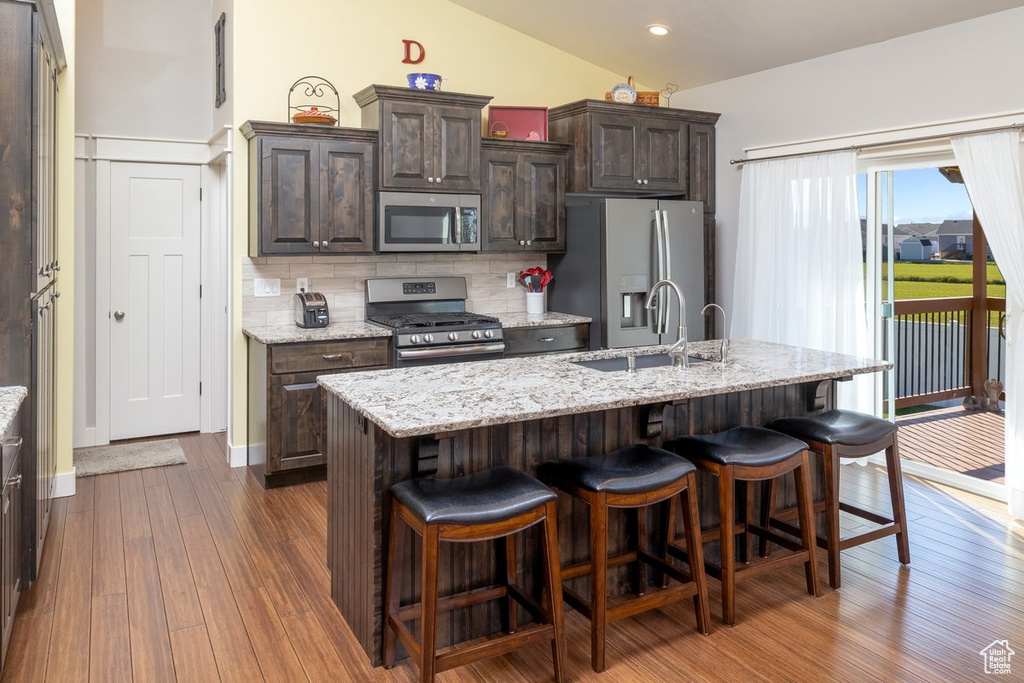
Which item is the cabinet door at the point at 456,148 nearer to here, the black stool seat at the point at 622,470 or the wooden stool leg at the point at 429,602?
the black stool seat at the point at 622,470

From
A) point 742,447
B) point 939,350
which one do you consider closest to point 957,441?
point 939,350

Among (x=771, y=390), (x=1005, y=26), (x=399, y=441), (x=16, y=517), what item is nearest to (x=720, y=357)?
(x=771, y=390)

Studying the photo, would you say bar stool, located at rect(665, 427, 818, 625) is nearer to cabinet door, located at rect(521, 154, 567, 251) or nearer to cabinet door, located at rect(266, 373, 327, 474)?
cabinet door, located at rect(266, 373, 327, 474)

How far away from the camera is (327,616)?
2871 millimetres

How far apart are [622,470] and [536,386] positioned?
42 centimetres

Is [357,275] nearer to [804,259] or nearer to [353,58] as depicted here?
[353,58]

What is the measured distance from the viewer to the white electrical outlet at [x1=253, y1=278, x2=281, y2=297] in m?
4.81

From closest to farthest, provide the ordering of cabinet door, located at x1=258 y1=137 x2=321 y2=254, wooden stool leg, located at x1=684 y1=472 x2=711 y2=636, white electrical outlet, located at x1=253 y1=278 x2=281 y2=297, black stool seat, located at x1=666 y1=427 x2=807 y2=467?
1. wooden stool leg, located at x1=684 y1=472 x2=711 y2=636
2. black stool seat, located at x1=666 y1=427 x2=807 y2=467
3. cabinet door, located at x1=258 y1=137 x2=321 y2=254
4. white electrical outlet, located at x1=253 y1=278 x2=281 y2=297

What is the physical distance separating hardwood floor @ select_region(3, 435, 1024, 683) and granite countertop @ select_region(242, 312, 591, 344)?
37.7 inches

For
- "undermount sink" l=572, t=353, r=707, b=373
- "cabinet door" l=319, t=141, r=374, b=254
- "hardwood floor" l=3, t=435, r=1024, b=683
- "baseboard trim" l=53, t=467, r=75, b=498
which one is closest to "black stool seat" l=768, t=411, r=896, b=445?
"undermount sink" l=572, t=353, r=707, b=373

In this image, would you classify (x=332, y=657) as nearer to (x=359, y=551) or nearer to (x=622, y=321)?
(x=359, y=551)

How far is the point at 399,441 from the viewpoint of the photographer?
8.29 ft

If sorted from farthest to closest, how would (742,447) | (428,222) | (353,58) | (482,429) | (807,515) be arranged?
(353,58), (428,222), (807,515), (742,447), (482,429)

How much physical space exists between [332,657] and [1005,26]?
4.30 m
